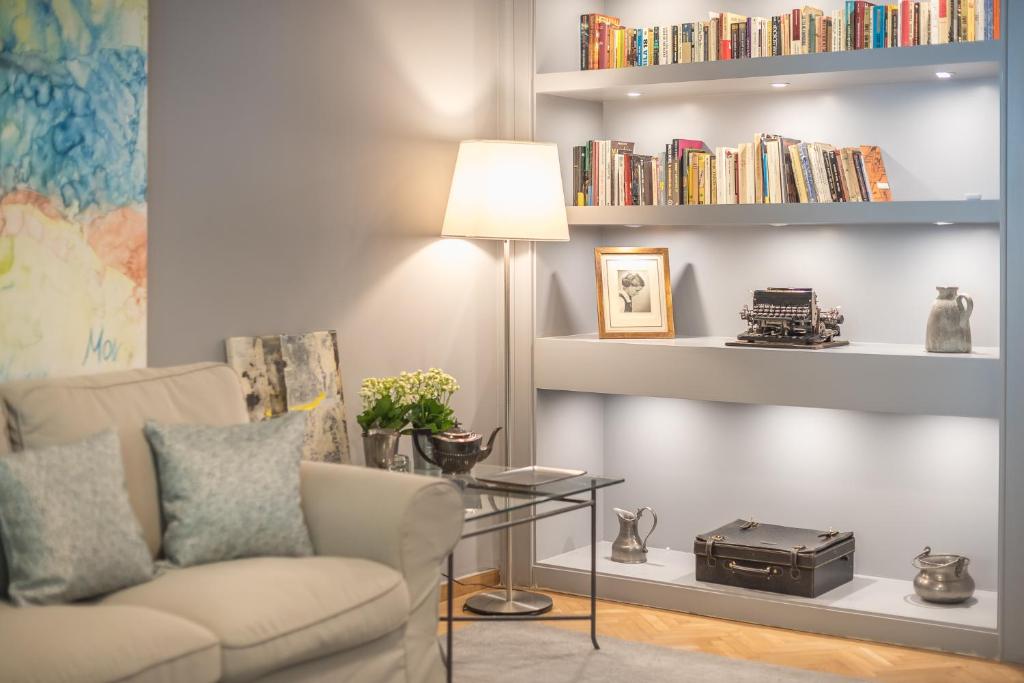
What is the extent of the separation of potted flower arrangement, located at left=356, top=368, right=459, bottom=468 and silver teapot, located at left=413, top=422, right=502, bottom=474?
0.03 metres

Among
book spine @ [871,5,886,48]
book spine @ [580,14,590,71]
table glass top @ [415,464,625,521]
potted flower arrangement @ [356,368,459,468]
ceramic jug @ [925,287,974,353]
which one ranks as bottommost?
table glass top @ [415,464,625,521]

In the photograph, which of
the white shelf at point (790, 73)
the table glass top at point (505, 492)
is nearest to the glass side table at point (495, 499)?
the table glass top at point (505, 492)

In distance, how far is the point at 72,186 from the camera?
3.25m

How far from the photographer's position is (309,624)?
2736mm

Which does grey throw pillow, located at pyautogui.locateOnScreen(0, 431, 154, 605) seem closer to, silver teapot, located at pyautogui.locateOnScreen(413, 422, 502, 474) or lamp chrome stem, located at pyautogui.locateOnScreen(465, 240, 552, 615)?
silver teapot, located at pyautogui.locateOnScreen(413, 422, 502, 474)

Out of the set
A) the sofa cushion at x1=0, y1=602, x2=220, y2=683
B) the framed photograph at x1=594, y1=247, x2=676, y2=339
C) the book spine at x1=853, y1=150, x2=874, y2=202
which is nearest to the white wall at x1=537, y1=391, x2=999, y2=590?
the framed photograph at x1=594, y1=247, x2=676, y2=339

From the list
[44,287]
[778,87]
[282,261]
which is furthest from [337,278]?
[778,87]

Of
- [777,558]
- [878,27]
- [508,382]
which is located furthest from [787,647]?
[878,27]

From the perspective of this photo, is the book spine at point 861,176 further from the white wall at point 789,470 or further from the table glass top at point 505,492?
the table glass top at point 505,492

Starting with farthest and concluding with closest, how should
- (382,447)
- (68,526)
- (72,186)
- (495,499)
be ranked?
(382,447)
(495,499)
(72,186)
(68,526)

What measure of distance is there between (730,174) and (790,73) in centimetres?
42

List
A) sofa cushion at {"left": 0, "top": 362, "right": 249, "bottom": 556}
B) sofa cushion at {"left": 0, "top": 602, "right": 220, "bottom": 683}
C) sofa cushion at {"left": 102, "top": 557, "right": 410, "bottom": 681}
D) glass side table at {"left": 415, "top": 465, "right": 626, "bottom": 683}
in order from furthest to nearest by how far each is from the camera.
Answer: glass side table at {"left": 415, "top": 465, "right": 626, "bottom": 683} < sofa cushion at {"left": 0, "top": 362, "right": 249, "bottom": 556} < sofa cushion at {"left": 102, "top": 557, "right": 410, "bottom": 681} < sofa cushion at {"left": 0, "top": 602, "right": 220, "bottom": 683}

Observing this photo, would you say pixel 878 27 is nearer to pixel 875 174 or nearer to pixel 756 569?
pixel 875 174

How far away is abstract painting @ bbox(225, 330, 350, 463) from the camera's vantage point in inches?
148
